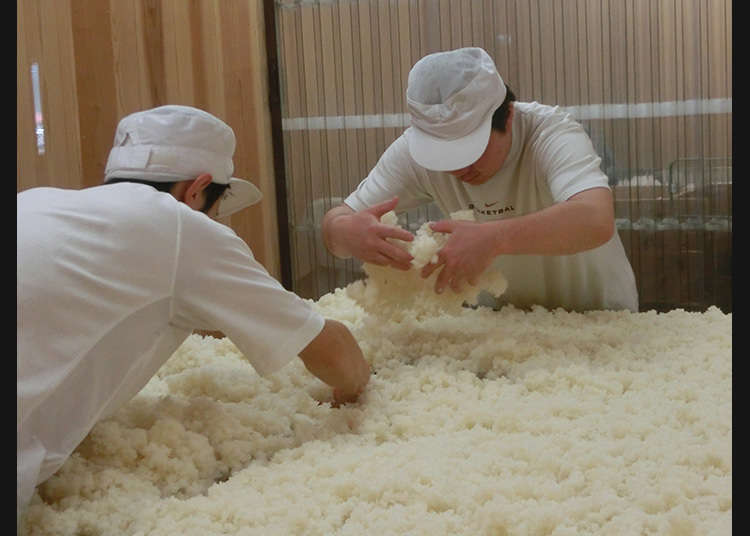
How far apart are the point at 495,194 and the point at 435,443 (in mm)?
912

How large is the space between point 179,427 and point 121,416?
127 millimetres

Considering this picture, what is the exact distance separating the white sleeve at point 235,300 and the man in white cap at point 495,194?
48 cm

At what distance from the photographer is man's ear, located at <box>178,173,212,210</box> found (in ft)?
4.33

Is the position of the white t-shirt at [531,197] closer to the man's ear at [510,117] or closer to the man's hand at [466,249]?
the man's ear at [510,117]

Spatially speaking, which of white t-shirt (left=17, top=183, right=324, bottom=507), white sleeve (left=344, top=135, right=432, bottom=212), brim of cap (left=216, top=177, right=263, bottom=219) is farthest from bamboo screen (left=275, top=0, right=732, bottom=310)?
white t-shirt (left=17, top=183, right=324, bottom=507)

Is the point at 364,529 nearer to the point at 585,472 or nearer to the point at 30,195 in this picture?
the point at 585,472

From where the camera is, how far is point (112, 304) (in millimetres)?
1085

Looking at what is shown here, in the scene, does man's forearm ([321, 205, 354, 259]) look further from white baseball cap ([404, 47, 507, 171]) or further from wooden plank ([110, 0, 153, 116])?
wooden plank ([110, 0, 153, 116])

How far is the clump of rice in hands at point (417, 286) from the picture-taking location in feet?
5.49

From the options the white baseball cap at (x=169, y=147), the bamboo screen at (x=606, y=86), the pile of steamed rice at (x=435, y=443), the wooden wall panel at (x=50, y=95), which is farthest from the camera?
the bamboo screen at (x=606, y=86)

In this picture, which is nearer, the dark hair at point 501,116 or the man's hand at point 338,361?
the man's hand at point 338,361

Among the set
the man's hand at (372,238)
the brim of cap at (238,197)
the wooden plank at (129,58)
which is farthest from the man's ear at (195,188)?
the wooden plank at (129,58)

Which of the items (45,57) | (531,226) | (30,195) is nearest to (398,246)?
(531,226)

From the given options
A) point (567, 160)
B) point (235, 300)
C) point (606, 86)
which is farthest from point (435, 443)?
point (606, 86)
